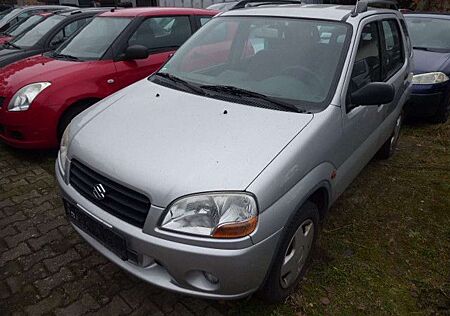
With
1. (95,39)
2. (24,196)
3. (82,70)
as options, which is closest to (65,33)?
(95,39)

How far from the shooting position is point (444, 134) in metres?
5.30

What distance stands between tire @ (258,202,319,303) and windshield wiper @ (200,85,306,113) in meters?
0.64

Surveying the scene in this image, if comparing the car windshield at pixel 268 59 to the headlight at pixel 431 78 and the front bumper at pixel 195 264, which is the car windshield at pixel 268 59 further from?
the headlight at pixel 431 78

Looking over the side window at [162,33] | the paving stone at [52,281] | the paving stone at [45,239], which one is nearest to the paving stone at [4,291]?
the paving stone at [52,281]

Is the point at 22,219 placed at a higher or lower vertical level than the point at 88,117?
lower

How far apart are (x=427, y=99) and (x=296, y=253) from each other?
13.4ft

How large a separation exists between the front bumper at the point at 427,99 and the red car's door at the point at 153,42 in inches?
135

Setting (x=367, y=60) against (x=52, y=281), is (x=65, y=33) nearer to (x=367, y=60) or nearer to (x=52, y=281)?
(x=52, y=281)

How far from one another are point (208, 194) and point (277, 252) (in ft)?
1.79

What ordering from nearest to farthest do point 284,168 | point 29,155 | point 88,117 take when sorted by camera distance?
1. point 284,168
2. point 88,117
3. point 29,155

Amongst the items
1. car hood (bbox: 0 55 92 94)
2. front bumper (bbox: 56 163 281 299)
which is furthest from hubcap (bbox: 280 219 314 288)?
car hood (bbox: 0 55 92 94)

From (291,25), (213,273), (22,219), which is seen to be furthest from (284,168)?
(22,219)

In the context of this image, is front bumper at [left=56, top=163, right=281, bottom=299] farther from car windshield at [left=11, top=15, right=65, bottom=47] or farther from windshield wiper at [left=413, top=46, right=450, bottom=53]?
car windshield at [left=11, top=15, right=65, bottom=47]

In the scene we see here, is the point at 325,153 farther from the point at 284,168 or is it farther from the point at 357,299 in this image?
the point at 357,299
